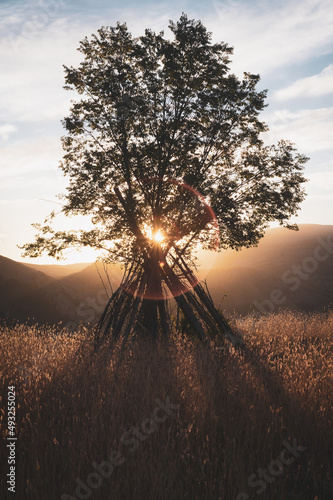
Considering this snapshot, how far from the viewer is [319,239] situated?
317 feet

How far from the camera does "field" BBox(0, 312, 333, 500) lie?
7.85 feet

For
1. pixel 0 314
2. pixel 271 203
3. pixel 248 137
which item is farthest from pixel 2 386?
pixel 0 314

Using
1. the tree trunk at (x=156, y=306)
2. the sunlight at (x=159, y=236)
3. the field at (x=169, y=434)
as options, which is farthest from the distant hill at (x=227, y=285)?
the field at (x=169, y=434)

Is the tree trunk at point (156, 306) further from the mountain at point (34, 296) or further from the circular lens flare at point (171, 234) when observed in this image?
the mountain at point (34, 296)

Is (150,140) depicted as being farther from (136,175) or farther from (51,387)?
(51,387)

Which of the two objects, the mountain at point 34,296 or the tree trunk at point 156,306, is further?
the mountain at point 34,296

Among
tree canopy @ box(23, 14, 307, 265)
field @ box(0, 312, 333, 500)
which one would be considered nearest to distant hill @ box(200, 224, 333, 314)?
tree canopy @ box(23, 14, 307, 265)

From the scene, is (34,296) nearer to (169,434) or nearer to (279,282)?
(169,434)

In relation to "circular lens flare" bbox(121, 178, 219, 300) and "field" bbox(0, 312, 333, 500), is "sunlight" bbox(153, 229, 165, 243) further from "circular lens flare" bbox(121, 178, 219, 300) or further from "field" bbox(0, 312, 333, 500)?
"field" bbox(0, 312, 333, 500)

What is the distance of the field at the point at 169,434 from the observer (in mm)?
2393

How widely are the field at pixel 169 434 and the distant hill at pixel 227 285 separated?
380 centimetres

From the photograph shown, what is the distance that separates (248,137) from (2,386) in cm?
899

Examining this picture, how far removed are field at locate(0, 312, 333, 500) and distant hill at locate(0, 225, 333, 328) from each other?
3.80 metres

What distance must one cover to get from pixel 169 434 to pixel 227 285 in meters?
50.7
